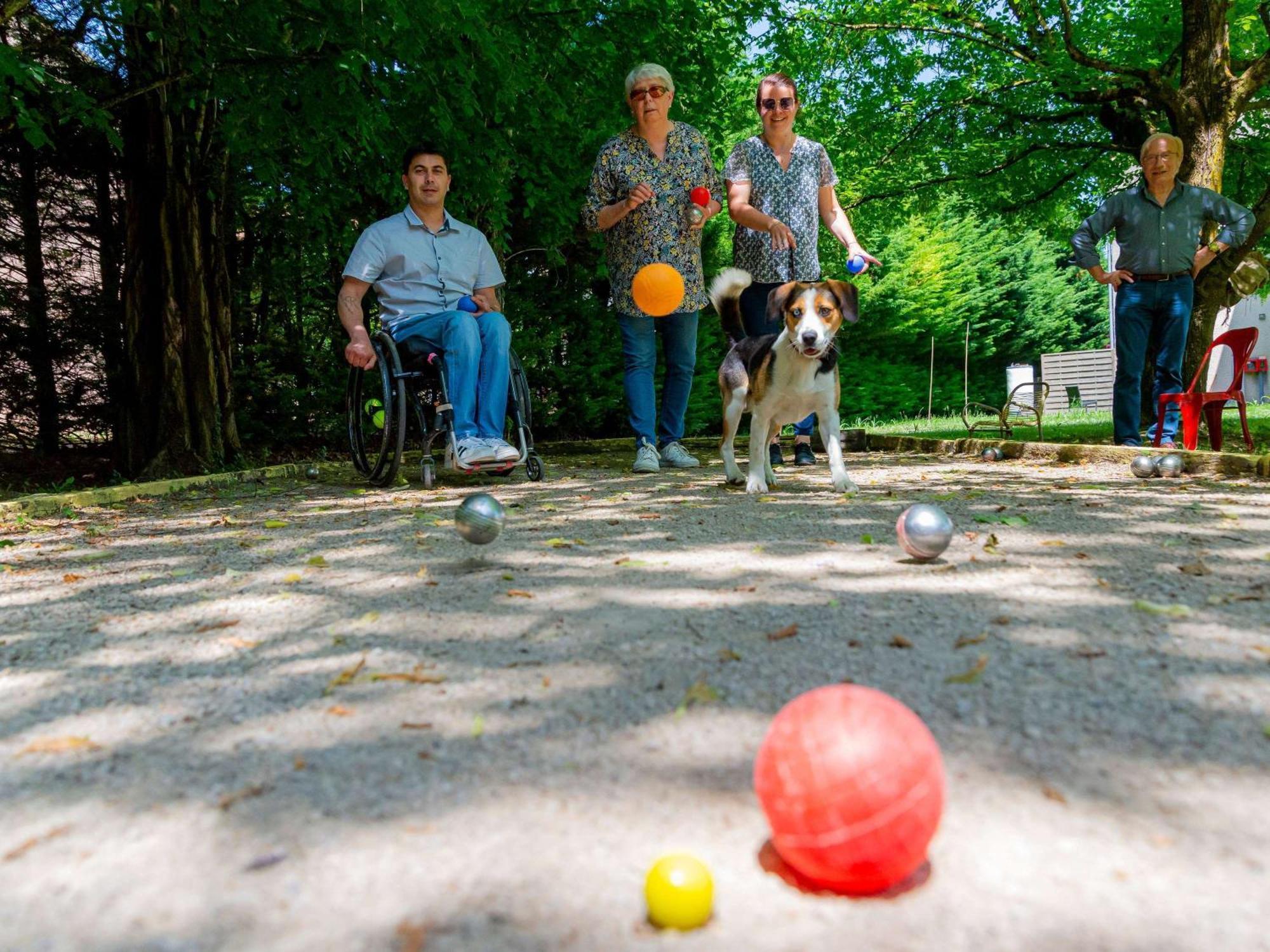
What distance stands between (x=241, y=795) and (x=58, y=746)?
513mm

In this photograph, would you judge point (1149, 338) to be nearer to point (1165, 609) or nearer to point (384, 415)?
point (1165, 609)

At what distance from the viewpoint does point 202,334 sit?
777 cm

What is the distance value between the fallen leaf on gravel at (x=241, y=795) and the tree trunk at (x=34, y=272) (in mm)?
8509

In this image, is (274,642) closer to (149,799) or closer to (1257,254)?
(149,799)

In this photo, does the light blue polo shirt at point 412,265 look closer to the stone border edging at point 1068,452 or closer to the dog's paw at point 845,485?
A: the dog's paw at point 845,485

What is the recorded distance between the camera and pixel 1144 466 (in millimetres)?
5438

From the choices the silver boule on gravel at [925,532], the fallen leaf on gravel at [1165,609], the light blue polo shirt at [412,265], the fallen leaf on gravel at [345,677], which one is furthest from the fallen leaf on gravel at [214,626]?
the light blue polo shirt at [412,265]

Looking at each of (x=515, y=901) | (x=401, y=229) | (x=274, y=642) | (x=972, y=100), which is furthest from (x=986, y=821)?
(x=972, y=100)

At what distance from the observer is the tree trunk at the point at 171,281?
7.59m

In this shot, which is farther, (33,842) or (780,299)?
(780,299)

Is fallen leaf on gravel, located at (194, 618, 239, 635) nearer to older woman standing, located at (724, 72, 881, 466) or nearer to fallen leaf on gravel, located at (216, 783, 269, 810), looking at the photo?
fallen leaf on gravel, located at (216, 783, 269, 810)

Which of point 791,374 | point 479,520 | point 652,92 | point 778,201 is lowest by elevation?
point 479,520

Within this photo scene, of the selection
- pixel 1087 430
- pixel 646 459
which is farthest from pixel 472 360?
pixel 1087 430

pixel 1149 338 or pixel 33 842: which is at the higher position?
pixel 1149 338
